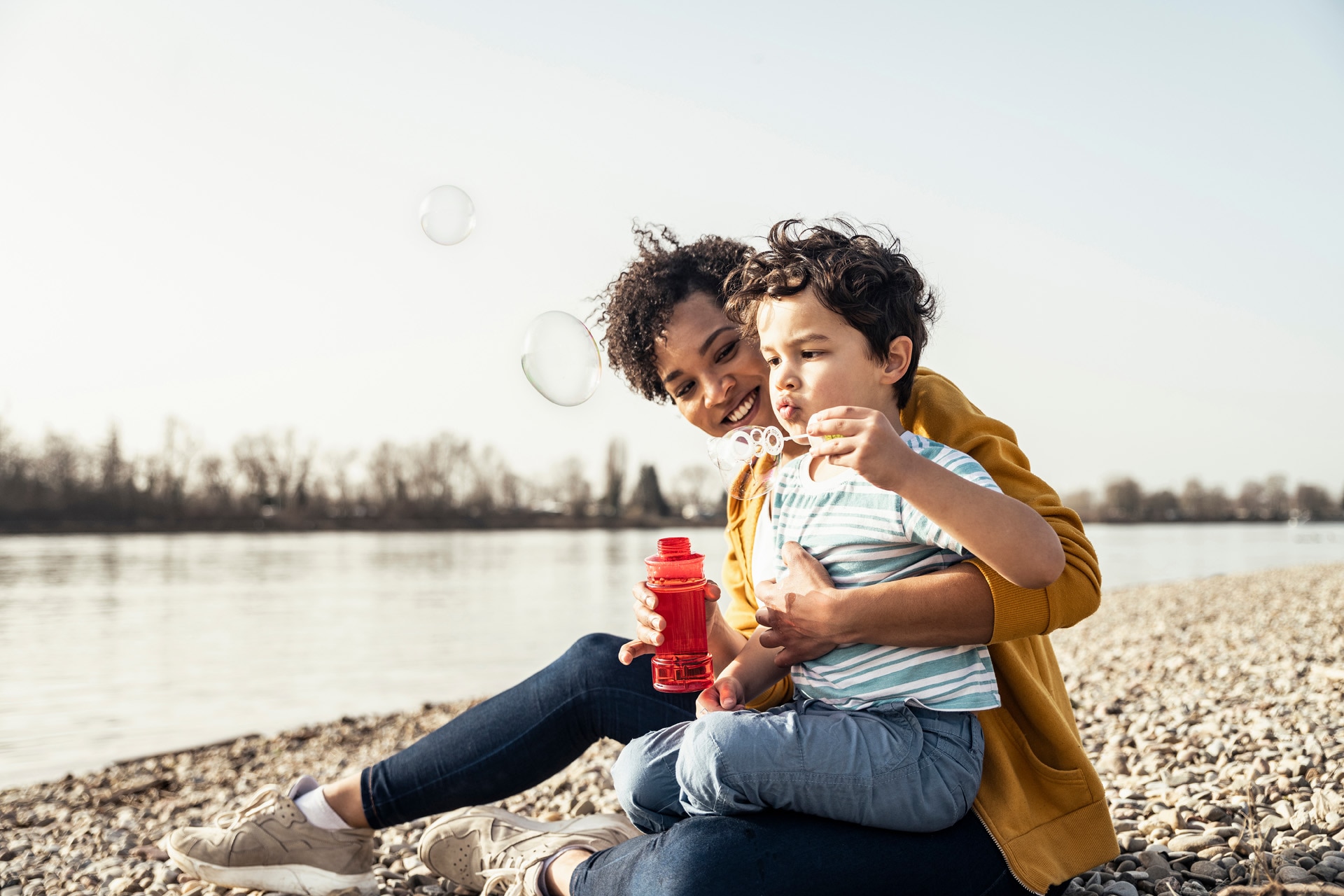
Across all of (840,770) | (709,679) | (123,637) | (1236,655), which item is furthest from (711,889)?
(123,637)

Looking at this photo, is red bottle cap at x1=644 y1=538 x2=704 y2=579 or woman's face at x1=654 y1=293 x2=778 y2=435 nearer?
red bottle cap at x1=644 y1=538 x2=704 y2=579

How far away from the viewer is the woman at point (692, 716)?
171 cm

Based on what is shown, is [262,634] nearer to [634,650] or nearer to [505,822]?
[505,822]

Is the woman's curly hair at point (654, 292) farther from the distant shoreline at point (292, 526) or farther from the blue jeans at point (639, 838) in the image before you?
the distant shoreline at point (292, 526)

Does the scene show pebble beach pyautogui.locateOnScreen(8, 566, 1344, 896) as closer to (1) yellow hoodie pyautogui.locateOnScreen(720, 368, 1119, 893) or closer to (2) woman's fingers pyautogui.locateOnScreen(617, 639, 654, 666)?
(1) yellow hoodie pyautogui.locateOnScreen(720, 368, 1119, 893)

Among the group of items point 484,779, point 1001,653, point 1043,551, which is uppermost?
point 1043,551

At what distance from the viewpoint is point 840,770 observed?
1.67m

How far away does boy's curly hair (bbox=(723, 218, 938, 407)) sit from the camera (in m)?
1.92

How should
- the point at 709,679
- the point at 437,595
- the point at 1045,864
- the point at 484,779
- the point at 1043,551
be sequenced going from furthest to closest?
the point at 437,595 < the point at 484,779 < the point at 709,679 < the point at 1045,864 < the point at 1043,551

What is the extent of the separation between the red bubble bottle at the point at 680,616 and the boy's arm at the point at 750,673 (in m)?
0.04

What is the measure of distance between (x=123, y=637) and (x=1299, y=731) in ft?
38.0

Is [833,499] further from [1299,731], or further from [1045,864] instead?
[1299,731]

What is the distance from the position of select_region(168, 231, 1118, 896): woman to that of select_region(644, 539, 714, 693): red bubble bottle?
44 mm

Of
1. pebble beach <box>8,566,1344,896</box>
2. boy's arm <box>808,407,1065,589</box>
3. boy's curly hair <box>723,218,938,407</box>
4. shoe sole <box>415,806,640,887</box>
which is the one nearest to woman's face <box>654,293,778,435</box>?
boy's curly hair <box>723,218,938,407</box>
